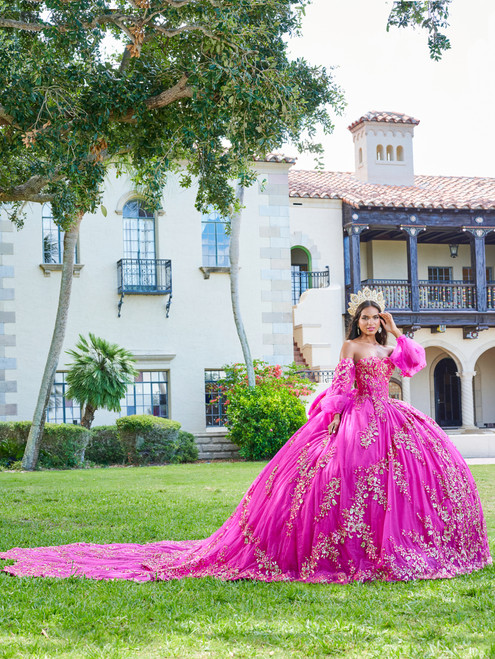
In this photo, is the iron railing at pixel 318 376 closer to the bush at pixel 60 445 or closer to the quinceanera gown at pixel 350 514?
the bush at pixel 60 445

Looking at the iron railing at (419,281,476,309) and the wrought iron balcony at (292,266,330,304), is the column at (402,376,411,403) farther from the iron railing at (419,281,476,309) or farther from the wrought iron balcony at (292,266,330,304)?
the wrought iron balcony at (292,266,330,304)

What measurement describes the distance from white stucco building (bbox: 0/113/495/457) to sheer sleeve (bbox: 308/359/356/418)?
12.6 meters

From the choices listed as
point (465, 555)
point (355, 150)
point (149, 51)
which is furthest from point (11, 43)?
point (355, 150)

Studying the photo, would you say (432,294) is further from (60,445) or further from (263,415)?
(60,445)

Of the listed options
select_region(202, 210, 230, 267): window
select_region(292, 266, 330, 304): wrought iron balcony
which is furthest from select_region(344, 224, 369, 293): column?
select_region(202, 210, 230, 267): window

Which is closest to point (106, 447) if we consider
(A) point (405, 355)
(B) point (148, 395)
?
(B) point (148, 395)

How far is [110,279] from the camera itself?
61.5 ft

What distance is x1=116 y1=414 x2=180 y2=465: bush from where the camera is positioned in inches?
656

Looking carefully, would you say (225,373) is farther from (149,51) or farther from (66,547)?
(66,547)

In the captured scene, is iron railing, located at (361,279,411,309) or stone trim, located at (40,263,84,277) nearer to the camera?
stone trim, located at (40,263,84,277)

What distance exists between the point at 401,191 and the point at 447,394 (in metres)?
6.74

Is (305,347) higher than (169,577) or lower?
higher

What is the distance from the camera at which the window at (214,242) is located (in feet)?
64.0

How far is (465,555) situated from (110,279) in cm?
1450
